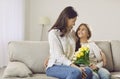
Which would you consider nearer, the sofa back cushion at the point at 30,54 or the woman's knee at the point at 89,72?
the woman's knee at the point at 89,72

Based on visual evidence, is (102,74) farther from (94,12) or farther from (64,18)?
(94,12)

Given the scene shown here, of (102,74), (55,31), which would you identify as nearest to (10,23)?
(55,31)

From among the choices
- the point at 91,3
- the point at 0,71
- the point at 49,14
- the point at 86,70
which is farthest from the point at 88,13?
the point at 86,70

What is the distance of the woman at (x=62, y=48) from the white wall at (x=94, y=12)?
3.00m

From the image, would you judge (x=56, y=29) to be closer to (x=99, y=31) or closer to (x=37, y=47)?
(x=37, y=47)

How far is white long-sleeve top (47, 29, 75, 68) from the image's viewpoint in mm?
2906

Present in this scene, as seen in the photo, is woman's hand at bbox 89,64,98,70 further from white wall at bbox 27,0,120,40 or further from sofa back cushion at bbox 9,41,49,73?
white wall at bbox 27,0,120,40

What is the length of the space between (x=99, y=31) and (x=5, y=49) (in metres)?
2.18

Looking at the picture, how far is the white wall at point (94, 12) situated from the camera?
593cm

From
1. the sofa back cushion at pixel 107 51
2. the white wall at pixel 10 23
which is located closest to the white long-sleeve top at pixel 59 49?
the sofa back cushion at pixel 107 51

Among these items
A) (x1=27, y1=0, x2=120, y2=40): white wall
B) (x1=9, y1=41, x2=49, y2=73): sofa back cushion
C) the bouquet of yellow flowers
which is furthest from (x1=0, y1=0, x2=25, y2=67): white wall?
the bouquet of yellow flowers

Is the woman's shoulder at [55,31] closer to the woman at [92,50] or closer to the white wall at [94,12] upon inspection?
the woman at [92,50]

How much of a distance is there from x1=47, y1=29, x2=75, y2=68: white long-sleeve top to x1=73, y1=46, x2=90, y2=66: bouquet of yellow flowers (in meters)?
0.09

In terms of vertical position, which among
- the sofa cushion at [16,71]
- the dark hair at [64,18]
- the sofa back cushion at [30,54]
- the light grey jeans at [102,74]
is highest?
the dark hair at [64,18]
